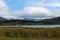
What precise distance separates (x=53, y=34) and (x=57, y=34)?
804 millimetres

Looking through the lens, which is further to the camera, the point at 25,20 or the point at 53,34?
the point at 25,20

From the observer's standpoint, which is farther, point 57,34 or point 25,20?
point 25,20

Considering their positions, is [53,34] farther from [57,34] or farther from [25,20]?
[25,20]

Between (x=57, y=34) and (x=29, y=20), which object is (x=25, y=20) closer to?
(x=29, y=20)

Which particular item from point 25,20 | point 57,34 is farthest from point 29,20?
point 57,34

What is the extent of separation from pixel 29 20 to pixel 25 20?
3.65m

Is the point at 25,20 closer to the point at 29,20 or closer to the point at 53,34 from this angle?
the point at 29,20

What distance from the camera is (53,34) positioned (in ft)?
122

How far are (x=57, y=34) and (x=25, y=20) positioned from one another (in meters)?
77.4

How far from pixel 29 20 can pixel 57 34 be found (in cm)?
8012

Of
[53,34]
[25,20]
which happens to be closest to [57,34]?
[53,34]

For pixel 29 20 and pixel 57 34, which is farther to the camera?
pixel 29 20

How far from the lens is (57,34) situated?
37.4 metres

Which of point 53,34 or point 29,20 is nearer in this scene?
point 53,34
